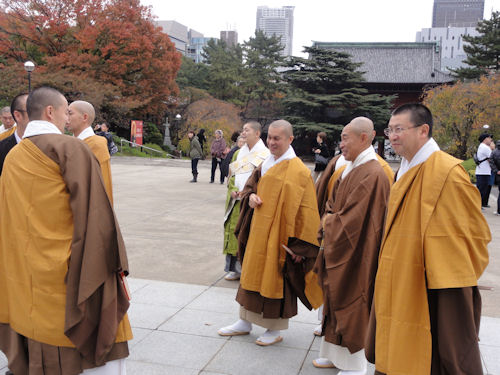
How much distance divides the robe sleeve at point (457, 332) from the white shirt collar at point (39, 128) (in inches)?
82.7

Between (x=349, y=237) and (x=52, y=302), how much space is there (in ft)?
5.72

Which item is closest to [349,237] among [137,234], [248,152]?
[248,152]

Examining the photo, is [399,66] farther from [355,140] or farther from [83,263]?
[83,263]

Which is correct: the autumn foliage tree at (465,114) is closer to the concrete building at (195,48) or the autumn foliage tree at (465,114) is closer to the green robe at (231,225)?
the green robe at (231,225)

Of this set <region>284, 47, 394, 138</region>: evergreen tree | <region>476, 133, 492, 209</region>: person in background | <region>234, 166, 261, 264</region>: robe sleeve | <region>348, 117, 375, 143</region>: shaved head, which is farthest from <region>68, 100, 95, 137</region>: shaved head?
<region>284, 47, 394, 138</region>: evergreen tree

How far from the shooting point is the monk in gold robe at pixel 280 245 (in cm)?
349

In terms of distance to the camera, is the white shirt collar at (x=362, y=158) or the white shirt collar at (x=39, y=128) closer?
the white shirt collar at (x=39, y=128)

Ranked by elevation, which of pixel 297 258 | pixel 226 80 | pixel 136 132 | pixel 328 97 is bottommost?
pixel 297 258

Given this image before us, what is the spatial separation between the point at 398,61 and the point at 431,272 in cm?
4099

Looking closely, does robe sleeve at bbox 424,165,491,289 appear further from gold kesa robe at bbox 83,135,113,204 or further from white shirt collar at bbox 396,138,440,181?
gold kesa robe at bbox 83,135,113,204

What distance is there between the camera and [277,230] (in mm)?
3484

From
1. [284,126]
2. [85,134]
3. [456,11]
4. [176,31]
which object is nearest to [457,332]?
[284,126]

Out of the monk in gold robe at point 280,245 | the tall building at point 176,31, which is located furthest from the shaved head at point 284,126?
the tall building at point 176,31

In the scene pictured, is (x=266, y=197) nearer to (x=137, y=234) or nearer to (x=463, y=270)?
Result: (x=463, y=270)
